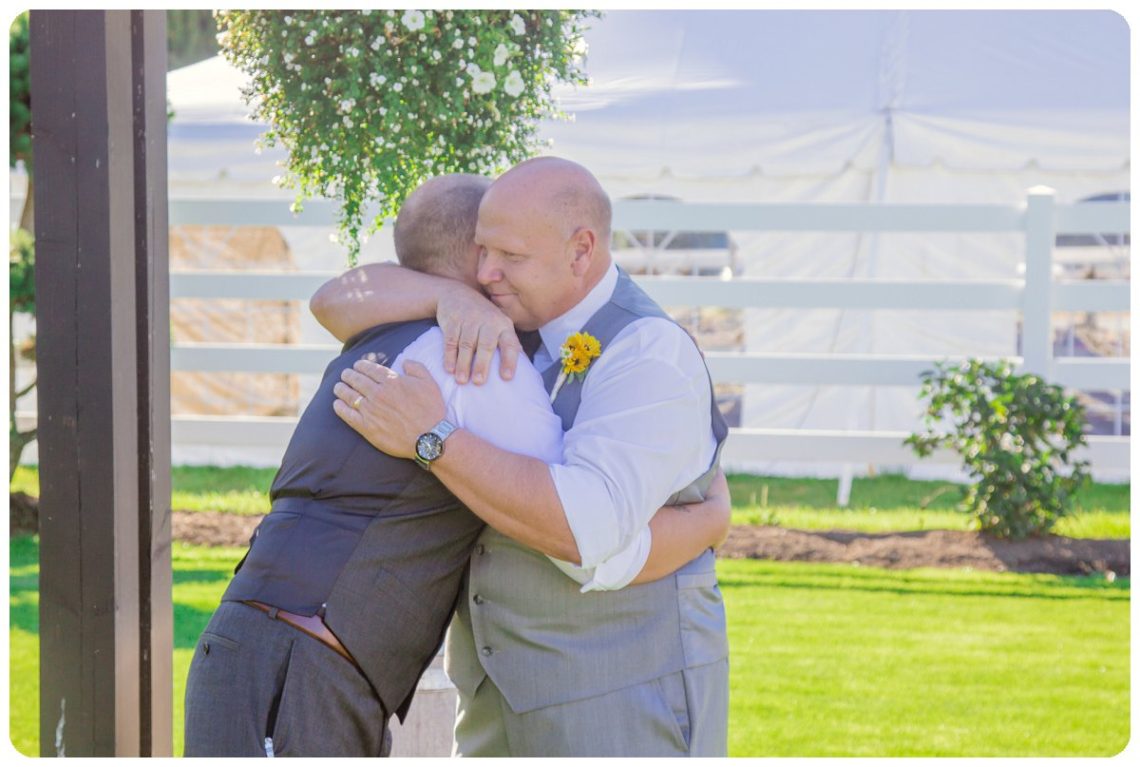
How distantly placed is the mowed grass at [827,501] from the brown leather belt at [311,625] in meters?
4.29

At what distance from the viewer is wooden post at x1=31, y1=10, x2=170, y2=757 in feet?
8.01

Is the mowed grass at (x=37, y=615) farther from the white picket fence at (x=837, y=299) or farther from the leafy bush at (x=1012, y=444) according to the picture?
the leafy bush at (x=1012, y=444)

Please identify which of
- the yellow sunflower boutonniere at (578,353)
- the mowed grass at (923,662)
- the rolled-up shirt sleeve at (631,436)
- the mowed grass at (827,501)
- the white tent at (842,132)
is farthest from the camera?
the white tent at (842,132)

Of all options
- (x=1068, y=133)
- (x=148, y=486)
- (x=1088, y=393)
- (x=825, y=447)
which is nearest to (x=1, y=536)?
(x=148, y=486)

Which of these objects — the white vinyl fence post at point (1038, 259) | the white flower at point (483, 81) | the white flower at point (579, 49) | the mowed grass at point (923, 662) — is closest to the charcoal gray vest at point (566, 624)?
the white flower at point (483, 81)

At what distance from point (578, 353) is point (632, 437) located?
Answer: 0.20m

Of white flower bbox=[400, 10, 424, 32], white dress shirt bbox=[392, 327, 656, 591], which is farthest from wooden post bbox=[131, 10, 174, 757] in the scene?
white dress shirt bbox=[392, 327, 656, 591]

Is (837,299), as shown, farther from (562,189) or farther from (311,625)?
(311,625)

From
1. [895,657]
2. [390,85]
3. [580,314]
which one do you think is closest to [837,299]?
[895,657]

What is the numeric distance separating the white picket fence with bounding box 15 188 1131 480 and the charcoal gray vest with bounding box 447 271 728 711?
424 centimetres

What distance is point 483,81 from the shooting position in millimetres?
2914

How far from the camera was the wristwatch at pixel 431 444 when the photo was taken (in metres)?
1.84

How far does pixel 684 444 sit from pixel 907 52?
666 cm

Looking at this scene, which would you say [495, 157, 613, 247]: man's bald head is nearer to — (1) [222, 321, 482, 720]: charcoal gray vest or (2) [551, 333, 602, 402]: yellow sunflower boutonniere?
(2) [551, 333, 602, 402]: yellow sunflower boutonniere
